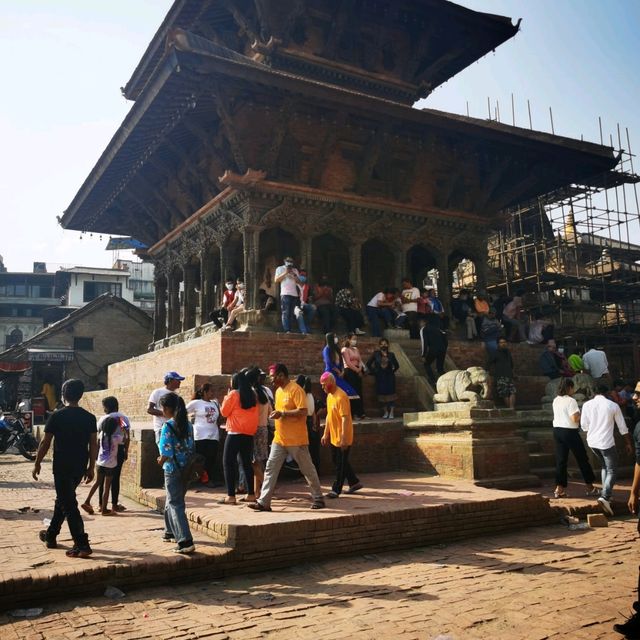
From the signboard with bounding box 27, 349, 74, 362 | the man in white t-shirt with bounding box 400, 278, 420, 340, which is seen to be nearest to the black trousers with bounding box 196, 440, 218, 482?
the man in white t-shirt with bounding box 400, 278, 420, 340

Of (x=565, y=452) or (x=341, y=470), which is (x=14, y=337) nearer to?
(x=341, y=470)

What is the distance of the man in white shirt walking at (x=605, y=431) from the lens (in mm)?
7875

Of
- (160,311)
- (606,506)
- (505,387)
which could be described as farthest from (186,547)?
(160,311)

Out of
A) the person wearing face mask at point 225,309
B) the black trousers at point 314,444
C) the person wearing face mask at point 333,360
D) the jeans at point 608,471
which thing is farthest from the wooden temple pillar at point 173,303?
the jeans at point 608,471

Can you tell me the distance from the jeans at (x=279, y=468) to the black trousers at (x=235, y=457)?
60 cm

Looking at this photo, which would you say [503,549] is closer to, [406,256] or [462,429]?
[462,429]

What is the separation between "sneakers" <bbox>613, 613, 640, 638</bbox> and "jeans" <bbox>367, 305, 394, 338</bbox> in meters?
10.3

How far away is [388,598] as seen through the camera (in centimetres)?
490

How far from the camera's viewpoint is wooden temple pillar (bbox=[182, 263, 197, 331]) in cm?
1827

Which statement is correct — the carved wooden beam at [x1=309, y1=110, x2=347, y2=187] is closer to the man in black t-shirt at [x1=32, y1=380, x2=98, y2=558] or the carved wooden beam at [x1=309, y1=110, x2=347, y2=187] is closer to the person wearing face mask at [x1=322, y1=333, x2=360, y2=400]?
the person wearing face mask at [x1=322, y1=333, x2=360, y2=400]

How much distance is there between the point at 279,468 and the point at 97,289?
45.3 metres

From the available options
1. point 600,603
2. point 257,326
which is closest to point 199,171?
point 257,326

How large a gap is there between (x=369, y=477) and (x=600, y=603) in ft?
15.7

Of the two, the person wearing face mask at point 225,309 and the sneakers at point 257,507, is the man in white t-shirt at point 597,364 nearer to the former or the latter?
the person wearing face mask at point 225,309
